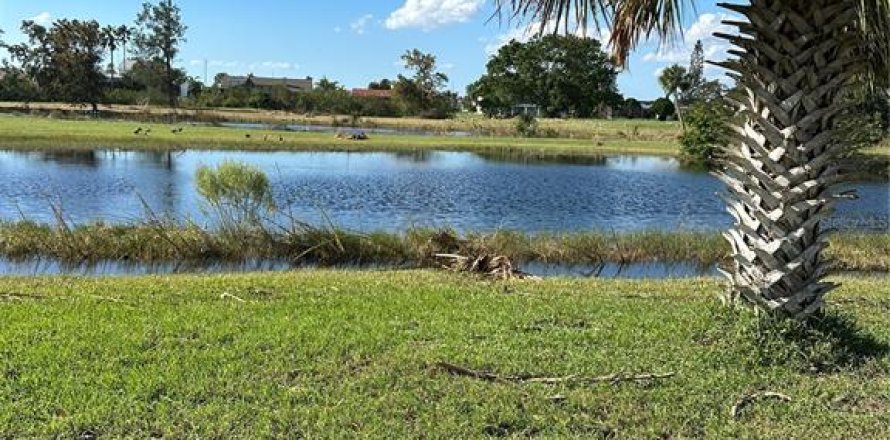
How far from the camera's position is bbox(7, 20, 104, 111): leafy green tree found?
92.0 metres

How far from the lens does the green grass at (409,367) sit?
5.11 meters

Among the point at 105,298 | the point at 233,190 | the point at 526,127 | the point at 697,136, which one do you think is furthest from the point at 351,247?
the point at 526,127

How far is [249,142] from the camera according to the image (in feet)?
162

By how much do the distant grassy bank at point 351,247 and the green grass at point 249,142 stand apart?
2868 cm

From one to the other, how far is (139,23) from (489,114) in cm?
4664

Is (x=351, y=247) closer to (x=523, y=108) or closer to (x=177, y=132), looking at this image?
(x=177, y=132)

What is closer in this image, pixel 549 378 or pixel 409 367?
pixel 549 378

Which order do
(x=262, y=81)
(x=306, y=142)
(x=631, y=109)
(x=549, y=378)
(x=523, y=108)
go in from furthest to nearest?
(x=262, y=81) → (x=631, y=109) → (x=523, y=108) → (x=306, y=142) → (x=549, y=378)

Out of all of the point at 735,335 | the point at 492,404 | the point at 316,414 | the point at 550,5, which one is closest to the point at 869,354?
the point at 735,335

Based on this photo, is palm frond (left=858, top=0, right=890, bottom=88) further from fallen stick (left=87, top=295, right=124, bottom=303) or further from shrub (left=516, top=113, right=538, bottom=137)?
shrub (left=516, top=113, right=538, bottom=137)

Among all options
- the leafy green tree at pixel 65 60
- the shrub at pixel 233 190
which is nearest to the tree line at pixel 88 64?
the leafy green tree at pixel 65 60

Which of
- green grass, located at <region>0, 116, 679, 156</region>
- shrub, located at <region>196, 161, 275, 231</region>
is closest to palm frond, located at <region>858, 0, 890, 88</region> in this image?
shrub, located at <region>196, 161, 275, 231</region>

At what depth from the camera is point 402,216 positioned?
78.0 ft

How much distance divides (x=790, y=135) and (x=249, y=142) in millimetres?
45328
